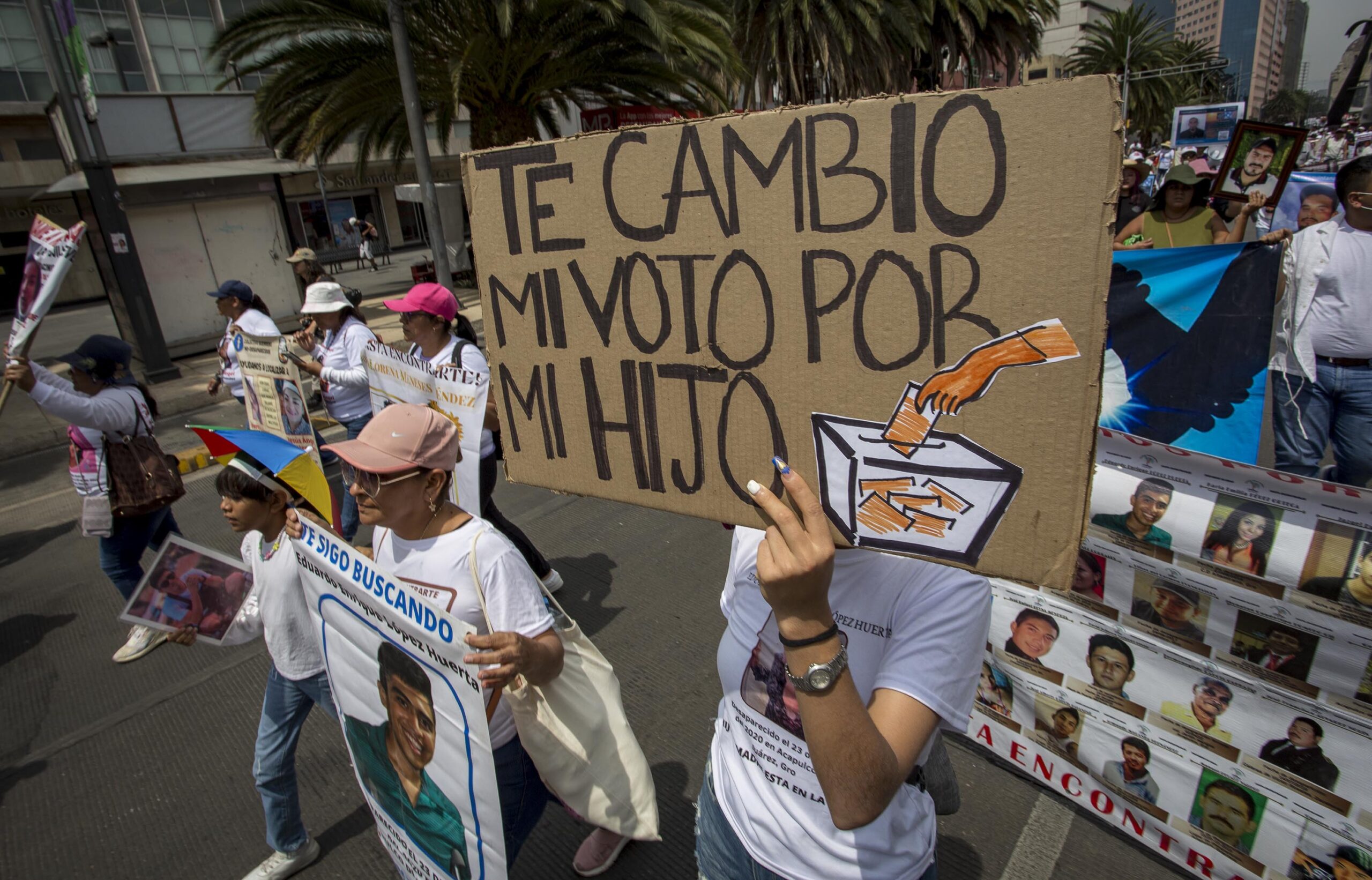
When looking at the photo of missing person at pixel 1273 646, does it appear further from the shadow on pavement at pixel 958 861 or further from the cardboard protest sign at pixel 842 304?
the cardboard protest sign at pixel 842 304

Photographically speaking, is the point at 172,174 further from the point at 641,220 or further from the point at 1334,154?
the point at 1334,154

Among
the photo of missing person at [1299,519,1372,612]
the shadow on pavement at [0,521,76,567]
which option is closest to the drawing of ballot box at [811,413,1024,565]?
the photo of missing person at [1299,519,1372,612]

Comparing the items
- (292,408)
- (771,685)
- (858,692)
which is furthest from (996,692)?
(292,408)

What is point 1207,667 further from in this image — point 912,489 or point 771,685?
point 912,489

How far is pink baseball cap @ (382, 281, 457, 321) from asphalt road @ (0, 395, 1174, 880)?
70.7 inches

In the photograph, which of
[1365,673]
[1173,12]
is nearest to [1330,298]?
[1365,673]

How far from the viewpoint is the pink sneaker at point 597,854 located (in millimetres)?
2602

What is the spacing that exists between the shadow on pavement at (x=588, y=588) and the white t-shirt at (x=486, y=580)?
2120 mm

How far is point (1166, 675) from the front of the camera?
2.37 m

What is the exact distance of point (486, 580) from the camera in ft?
6.33

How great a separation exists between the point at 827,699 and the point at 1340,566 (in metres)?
1.81

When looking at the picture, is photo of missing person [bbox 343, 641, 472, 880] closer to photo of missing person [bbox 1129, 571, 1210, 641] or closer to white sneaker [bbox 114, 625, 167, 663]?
photo of missing person [bbox 1129, 571, 1210, 641]

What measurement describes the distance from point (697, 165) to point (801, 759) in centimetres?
109

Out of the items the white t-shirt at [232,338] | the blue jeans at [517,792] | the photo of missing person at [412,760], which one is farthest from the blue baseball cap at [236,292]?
the blue jeans at [517,792]
